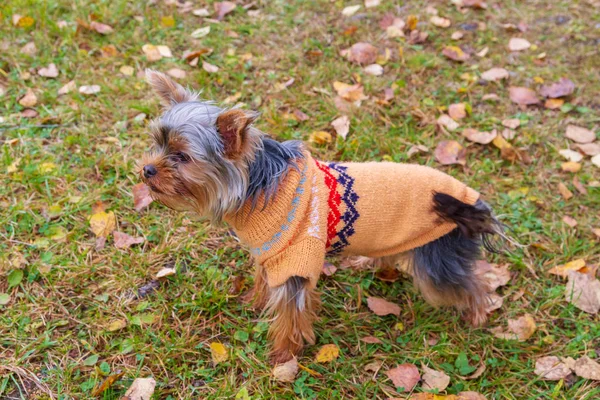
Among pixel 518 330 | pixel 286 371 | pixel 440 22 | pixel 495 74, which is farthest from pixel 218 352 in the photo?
pixel 440 22

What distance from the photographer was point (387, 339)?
3570mm

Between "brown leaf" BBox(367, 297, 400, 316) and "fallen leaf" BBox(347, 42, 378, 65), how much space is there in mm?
2832

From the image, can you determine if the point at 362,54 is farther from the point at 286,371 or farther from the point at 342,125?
the point at 286,371

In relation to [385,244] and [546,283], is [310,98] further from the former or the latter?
[546,283]

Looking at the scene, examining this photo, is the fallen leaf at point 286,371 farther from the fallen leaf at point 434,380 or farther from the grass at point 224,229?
the fallen leaf at point 434,380

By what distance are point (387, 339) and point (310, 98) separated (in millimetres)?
2573

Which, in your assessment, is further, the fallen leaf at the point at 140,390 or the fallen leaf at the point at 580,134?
the fallen leaf at the point at 580,134

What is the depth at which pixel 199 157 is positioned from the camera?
279 centimetres

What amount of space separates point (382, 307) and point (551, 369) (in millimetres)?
1130

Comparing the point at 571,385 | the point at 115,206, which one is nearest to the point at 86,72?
the point at 115,206

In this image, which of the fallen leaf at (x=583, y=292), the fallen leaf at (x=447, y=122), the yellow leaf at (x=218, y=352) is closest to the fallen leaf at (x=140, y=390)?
the yellow leaf at (x=218, y=352)

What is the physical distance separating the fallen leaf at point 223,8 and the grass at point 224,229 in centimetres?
12

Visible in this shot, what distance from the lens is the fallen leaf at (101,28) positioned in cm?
564

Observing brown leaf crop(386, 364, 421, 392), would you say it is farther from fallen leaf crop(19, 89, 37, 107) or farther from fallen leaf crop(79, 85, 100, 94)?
fallen leaf crop(19, 89, 37, 107)
